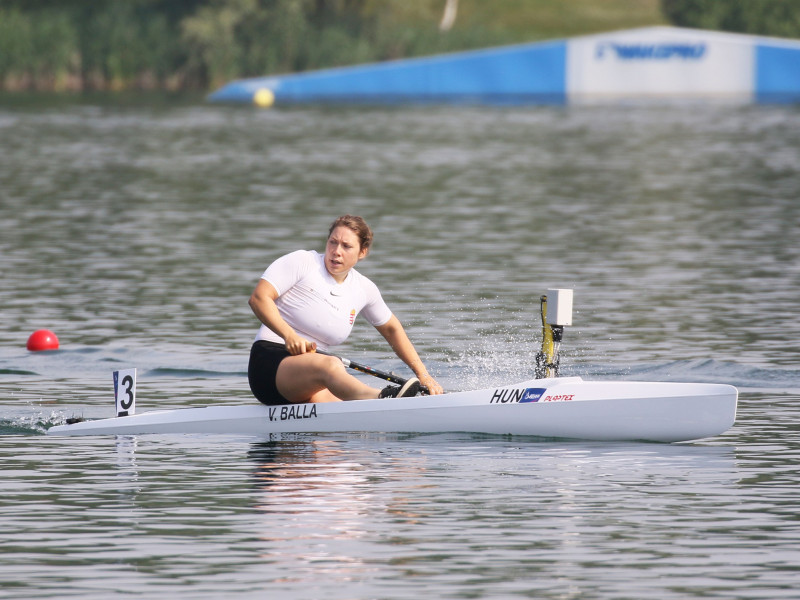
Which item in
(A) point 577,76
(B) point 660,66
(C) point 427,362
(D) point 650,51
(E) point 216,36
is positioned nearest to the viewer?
(C) point 427,362

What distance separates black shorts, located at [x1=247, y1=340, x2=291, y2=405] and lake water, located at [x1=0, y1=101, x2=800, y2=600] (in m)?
0.37

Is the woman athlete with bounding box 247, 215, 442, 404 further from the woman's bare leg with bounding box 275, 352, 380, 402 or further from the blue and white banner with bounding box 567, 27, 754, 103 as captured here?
the blue and white banner with bounding box 567, 27, 754, 103

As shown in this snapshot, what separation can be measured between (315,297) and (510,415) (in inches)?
60.1

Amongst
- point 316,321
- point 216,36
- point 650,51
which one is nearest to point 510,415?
point 316,321

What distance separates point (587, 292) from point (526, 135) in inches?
1116

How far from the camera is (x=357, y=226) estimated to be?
1147 centimetres

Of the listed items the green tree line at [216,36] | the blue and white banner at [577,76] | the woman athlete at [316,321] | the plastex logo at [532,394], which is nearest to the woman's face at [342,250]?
the woman athlete at [316,321]

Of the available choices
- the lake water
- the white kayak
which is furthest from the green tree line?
the white kayak

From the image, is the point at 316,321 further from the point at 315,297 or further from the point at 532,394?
the point at 532,394

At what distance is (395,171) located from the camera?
1464 inches

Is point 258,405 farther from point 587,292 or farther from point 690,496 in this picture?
point 587,292

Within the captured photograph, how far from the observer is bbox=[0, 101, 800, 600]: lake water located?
8.41m

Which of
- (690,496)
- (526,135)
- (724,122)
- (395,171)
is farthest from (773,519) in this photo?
(724,122)

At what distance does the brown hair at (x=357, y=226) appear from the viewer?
37.4 feet
